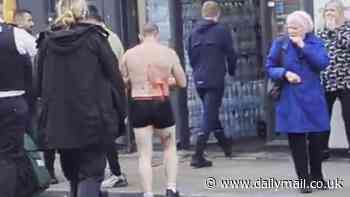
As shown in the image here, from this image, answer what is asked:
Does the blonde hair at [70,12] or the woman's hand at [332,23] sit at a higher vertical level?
the blonde hair at [70,12]

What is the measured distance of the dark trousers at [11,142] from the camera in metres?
7.32

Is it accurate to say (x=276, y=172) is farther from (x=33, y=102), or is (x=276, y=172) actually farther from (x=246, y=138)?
(x=33, y=102)

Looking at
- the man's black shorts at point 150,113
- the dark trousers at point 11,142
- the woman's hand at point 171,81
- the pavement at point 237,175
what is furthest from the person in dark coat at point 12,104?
the pavement at point 237,175

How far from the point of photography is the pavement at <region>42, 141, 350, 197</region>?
861 cm

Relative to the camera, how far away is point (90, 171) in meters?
6.91

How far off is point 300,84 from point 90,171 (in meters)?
2.24

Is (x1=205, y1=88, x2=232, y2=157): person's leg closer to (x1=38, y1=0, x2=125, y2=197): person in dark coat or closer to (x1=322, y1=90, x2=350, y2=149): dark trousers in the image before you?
(x1=322, y1=90, x2=350, y2=149): dark trousers

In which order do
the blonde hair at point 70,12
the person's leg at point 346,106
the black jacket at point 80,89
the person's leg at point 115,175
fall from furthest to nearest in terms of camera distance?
1. the person's leg at point 115,175
2. the person's leg at point 346,106
3. the blonde hair at point 70,12
4. the black jacket at point 80,89

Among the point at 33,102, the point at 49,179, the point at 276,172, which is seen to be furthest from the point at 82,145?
the point at 276,172

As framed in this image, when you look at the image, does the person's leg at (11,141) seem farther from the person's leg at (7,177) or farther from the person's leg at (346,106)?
the person's leg at (346,106)

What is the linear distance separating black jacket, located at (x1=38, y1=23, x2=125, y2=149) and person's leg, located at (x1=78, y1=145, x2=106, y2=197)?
100 millimetres

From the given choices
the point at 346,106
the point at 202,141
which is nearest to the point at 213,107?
the point at 202,141

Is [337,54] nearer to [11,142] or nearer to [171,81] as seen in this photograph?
[171,81]

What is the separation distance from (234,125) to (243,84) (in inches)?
21.6
